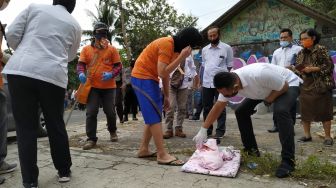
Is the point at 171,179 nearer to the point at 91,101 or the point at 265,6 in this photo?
the point at 91,101

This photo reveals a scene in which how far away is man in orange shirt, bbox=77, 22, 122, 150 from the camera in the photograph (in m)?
5.17

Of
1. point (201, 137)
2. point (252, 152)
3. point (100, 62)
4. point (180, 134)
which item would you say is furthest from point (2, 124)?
point (180, 134)

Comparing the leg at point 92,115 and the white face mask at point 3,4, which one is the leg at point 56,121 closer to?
the white face mask at point 3,4

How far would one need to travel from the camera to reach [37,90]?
3236 mm

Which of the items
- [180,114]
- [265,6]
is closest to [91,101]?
[180,114]

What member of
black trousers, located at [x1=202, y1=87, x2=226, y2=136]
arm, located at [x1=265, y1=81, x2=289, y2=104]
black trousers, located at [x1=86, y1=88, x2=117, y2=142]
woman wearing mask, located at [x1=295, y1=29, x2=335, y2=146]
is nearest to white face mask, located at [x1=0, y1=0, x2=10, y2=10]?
black trousers, located at [x1=86, y1=88, x2=117, y2=142]

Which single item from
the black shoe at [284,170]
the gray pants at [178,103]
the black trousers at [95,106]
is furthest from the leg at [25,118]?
the gray pants at [178,103]

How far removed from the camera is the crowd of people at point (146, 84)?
3.21 meters

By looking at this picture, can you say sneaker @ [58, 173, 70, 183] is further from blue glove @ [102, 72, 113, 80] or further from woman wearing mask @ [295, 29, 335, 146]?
woman wearing mask @ [295, 29, 335, 146]

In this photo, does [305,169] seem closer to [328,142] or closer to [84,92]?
[328,142]

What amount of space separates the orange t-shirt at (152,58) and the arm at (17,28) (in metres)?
1.44

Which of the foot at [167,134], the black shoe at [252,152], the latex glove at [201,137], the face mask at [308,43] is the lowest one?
the black shoe at [252,152]

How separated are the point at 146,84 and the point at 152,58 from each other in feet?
1.02

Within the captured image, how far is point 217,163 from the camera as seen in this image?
382 centimetres
